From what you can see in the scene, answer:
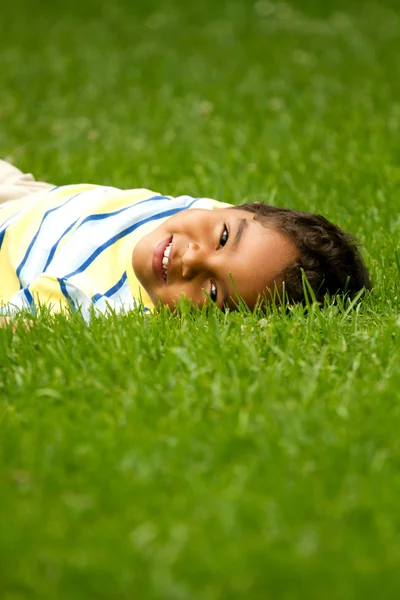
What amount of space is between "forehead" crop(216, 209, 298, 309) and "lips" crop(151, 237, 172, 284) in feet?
0.90

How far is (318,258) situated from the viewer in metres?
3.47

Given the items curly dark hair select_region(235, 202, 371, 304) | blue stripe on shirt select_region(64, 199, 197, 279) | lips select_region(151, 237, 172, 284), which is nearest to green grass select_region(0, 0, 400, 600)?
curly dark hair select_region(235, 202, 371, 304)

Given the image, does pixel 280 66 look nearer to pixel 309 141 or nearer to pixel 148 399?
pixel 309 141

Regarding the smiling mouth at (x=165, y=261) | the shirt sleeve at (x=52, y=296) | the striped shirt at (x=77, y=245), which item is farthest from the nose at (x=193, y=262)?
the shirt sleeve at (x=52, y=296)

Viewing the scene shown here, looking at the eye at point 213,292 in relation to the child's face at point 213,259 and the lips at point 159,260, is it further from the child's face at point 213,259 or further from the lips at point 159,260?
the lips at point 159,260

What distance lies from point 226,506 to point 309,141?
4607mm

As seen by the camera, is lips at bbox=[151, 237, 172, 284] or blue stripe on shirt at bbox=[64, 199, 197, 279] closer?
lips at bbox=[151, 237, 172, 284]

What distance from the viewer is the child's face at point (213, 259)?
3330 mm

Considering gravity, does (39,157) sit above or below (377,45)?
below

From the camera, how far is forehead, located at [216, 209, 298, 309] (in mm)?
3322

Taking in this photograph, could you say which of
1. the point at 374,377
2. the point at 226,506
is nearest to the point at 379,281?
the point at 374,377

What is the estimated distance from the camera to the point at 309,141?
6277mm

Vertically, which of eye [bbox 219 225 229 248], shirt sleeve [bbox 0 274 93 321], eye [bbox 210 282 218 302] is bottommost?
shirt sleeve [bbox 0 274 93 321]

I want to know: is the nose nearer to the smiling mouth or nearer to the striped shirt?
the smiling mouth
